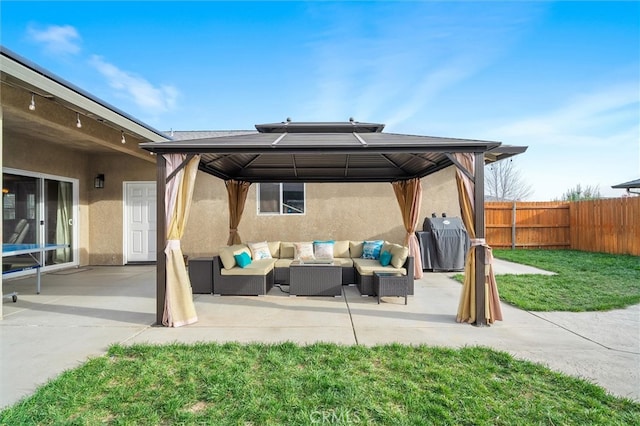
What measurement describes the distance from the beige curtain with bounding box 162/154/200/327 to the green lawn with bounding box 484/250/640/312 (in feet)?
17.1

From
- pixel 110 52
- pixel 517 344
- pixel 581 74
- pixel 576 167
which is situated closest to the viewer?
pixel 517 344

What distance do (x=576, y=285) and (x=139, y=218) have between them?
36.8 ft

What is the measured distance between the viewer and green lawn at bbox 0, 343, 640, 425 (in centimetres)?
234

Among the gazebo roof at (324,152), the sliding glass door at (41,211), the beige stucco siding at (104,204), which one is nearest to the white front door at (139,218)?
the beige stucco siding at (104,204)

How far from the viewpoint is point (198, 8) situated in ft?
22.9

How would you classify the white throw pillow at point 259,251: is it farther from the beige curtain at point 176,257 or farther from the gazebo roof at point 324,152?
the beige curtain at point 176,257

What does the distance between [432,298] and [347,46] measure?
6.42 meters

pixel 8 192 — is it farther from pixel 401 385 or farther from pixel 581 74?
pixel 581 74

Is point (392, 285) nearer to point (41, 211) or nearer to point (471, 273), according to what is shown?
point (471, 273)

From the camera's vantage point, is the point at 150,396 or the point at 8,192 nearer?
the point at 150,396

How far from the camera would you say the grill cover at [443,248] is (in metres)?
8.41

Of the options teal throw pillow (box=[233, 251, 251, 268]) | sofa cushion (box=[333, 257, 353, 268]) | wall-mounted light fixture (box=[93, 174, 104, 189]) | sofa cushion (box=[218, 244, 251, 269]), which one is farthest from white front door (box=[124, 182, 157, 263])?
sofa cushion (box=[333, 257, 353, 268])

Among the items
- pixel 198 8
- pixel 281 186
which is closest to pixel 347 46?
pixel 198 8

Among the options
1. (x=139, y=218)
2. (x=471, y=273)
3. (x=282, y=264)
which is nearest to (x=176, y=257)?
(x=282, y=264)
